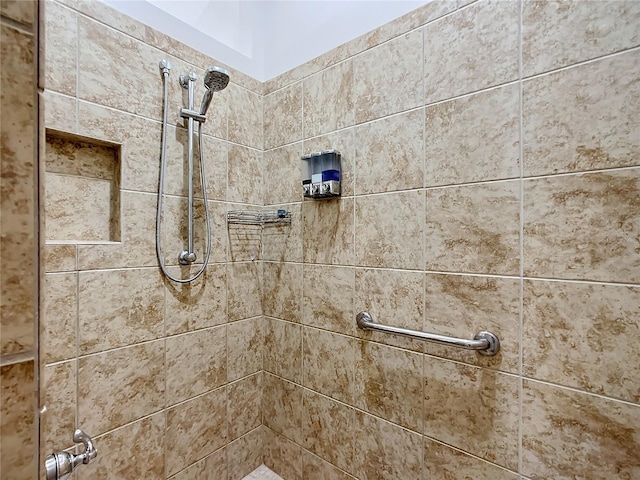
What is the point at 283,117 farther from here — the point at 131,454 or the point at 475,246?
the point at 131,454

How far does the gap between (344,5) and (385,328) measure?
1.38 m

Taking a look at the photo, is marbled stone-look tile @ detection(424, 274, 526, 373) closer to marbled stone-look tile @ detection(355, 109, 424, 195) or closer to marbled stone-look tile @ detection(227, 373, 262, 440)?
marbled stone-look tile @ detection(355, 109, 424, 195)

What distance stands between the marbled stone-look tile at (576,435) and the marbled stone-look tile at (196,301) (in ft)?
4.07

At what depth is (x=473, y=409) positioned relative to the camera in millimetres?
1032

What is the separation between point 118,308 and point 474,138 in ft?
4.58

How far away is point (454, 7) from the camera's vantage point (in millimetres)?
1063

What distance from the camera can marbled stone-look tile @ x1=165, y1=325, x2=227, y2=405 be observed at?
4.34ft

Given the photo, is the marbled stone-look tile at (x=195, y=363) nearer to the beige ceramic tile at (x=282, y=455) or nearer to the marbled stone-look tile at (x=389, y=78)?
the beige ceramic tile at (x=282, y=455)

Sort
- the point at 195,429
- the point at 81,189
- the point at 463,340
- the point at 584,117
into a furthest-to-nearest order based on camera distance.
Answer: the point at 195,429
the point at 81,189
the point at 463,340
the point at 584,117

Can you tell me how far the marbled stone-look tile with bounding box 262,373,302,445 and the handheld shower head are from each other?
4.42ft

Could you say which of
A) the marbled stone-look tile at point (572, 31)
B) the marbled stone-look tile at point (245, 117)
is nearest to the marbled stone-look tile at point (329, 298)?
the marbled stone-look tile at point (245, 117)

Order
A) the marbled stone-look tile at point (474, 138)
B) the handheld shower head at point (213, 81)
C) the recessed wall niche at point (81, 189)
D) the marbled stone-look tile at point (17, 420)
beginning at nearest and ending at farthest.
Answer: the marbled stone-look tile at point (17, 420)
the marbled stone-look tile at point (474, 138)
the recessed wall niche at point (81, 189)
the handheld shower head at point (213, 81)

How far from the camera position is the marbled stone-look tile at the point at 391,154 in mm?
1153

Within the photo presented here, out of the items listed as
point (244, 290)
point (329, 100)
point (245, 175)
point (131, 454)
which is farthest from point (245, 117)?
point (131, 454)
